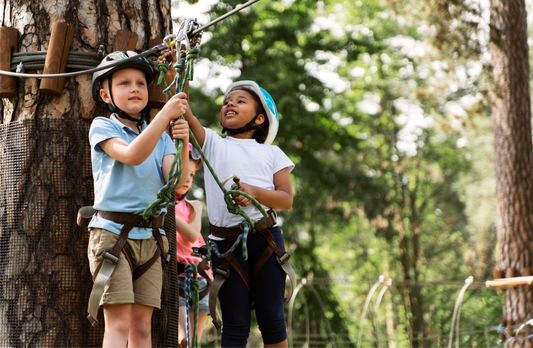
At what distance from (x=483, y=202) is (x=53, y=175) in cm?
1626

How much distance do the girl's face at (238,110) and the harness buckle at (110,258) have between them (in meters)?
1.03

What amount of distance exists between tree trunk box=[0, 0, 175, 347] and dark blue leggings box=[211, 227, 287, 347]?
0.58 meters

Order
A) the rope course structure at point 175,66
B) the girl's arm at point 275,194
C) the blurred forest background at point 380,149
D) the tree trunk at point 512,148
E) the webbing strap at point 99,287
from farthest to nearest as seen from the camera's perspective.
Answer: the blurred forest background at point 380,149, the tree trunk at point 512,148, the girl's arm at point 275,194, the rope course structure at point 175,66, the webbing strap at point 99,287

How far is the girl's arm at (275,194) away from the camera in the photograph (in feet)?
7.94

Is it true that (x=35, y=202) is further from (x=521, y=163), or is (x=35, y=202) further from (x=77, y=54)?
(x=521, y=163)

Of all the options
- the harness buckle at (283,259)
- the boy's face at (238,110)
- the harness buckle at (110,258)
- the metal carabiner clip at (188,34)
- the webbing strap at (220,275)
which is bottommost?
the webbing strap at (220,275)

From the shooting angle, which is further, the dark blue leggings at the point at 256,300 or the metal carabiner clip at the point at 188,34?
the dark blue leggings at the point at 256,300

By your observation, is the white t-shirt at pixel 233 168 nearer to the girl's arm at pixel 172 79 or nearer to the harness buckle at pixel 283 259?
the girl's arm at pixel 172 79

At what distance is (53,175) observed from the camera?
2.34 metres

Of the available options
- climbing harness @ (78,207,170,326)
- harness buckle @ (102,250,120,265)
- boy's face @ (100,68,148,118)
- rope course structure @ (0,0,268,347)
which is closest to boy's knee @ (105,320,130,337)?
climbing harness @ (78,207,170,326)

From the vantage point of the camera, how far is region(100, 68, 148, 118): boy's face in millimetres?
2230

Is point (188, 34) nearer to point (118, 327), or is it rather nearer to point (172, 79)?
point (172, 79)

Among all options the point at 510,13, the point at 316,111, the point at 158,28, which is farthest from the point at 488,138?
the point at 158,28

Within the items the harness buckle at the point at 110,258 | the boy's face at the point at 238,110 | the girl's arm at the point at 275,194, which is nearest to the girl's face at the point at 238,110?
the boy's face at the point at 238,110
